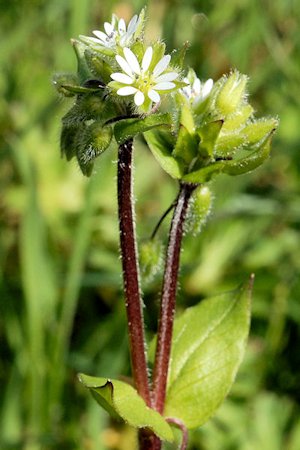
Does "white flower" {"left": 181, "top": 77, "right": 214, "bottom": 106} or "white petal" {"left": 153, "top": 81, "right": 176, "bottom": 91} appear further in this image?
"white flower" {"left": 181, "top": 77, "right": 214, "bottom": 106}

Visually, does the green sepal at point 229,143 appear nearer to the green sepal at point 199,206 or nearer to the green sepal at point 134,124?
the green sepal at point 199,206

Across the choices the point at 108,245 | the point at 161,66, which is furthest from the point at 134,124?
the point at 108,245

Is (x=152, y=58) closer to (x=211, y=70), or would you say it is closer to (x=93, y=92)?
(x=93, y=92)

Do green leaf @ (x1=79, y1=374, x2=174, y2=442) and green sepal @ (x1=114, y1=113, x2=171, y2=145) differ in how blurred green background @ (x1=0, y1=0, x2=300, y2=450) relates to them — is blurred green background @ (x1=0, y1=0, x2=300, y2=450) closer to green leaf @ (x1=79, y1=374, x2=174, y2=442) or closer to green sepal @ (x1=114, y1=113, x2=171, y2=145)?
green sepal @ (x1=114, y1=113, x2=171, y2=145)

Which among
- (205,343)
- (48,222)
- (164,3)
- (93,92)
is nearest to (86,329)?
(48,222)

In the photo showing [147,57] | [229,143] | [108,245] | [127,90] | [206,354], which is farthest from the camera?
[108,245]

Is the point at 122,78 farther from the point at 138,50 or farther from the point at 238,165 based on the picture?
the point at 238,165

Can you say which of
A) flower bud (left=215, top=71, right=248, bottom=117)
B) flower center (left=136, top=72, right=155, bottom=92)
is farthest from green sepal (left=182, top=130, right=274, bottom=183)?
flower center (left=136, top=72, right=155, bottom=92)
